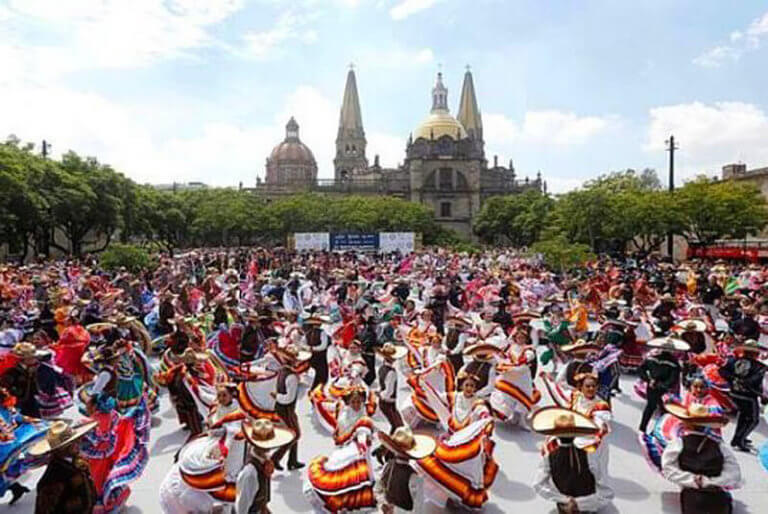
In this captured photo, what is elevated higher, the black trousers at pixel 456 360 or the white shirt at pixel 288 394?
the white shirt at pixel 288 394

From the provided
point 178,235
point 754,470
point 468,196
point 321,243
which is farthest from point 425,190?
point 754,470

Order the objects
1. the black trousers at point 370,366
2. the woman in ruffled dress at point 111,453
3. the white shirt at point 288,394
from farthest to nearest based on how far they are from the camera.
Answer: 1. the black trousers at point 370,366
2. the white shirt at point 288,394
3. the woman in ruffled dress at point 111,453

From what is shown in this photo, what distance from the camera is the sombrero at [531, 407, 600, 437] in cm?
498

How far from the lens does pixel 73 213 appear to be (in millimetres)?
31766

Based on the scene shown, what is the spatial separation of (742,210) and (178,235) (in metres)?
46.0

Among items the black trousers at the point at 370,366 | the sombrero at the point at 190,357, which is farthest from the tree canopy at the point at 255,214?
the sombrero at the point at 190,357

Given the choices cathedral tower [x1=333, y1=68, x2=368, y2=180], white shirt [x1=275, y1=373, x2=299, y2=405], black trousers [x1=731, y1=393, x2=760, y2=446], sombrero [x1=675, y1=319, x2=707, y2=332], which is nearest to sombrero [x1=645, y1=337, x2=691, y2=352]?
black trousers [x1=731, y1=393, x2=760, y2=446]

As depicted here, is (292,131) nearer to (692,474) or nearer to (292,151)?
(292,151)

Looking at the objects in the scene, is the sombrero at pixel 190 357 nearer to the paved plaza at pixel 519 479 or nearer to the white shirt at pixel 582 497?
the paved plaza at pixel 519 479

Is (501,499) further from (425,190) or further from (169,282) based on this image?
(425,190)

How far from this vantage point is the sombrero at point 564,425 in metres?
4.98

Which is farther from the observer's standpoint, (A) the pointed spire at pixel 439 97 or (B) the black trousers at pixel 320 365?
(A) the pointed spire at pixel 439 97

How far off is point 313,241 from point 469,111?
57.8 meters

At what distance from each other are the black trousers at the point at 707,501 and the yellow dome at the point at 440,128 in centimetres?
7978
